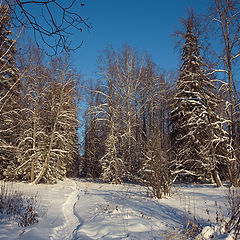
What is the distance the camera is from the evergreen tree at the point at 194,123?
11672 millimetres

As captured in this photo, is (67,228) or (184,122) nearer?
(67,228)

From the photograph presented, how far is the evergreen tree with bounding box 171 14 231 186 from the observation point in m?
11.7

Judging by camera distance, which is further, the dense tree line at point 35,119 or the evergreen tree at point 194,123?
the dense tree line at point 35,119

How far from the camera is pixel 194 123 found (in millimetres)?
12031

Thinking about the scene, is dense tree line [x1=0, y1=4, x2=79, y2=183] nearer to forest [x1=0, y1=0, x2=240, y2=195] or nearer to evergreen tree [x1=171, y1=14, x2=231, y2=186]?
forest [x1=0, y1=0, x2=240, y2=195]

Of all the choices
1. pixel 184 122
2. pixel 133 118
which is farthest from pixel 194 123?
pixel 133 118

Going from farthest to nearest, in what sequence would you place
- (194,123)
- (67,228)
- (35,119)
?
1. (35,119)
2. (194,123)
3. (67,228)

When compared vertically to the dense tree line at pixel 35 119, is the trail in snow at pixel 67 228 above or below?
below

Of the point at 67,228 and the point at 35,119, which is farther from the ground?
the point at 35,119

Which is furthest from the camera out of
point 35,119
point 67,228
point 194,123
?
point 35,119

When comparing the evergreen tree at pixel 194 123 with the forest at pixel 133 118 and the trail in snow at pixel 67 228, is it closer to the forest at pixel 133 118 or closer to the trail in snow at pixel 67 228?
the forest at pixel 133 118

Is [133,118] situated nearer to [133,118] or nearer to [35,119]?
[133,118]

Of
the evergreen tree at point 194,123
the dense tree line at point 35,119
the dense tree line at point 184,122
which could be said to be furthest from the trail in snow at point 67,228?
the dense tree line at point 35,119

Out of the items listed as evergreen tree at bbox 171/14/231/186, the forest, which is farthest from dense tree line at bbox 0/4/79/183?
evergreen tree at bbox 171/14/231/186
